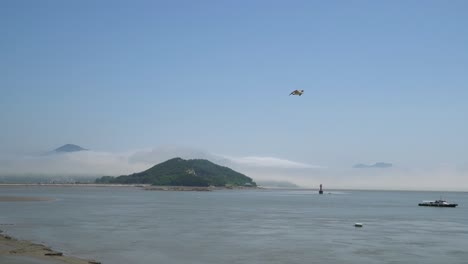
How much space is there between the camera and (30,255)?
38.6 meters

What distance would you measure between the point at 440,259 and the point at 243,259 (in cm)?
1727

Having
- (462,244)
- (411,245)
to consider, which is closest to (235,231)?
(411,245)

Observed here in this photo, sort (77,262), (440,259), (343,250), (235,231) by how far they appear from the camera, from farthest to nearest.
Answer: (235,231) < (343,250) < (440,259) < (77,262)

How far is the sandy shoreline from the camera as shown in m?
35.8

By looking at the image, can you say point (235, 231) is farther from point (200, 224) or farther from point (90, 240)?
point (90, 240)

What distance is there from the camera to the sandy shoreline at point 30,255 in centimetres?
3575

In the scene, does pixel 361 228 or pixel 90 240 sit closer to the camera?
pixel 90 240

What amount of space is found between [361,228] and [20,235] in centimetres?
4432

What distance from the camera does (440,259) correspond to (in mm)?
45562

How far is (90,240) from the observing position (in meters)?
53.6

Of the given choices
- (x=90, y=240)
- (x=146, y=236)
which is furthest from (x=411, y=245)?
(x=90, y=240)

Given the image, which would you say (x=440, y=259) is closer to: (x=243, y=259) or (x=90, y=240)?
(x=243, y=259)

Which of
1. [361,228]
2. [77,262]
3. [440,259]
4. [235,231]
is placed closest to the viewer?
[77,262]

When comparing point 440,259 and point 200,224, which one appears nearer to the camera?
point 440,259
